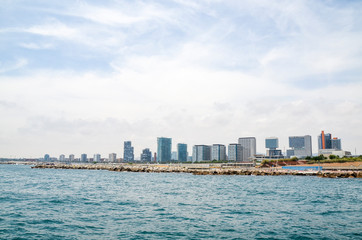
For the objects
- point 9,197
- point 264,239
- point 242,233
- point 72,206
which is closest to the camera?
point 264,239

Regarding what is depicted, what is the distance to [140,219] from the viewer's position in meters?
27.7

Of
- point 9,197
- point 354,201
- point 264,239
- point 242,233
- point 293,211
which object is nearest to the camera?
point 264,239

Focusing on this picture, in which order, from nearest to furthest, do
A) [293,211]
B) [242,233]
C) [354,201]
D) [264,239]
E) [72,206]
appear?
1. [264,239]
2. [242,233]
3. [293,211]
4. [72,206]
5. [354,201]

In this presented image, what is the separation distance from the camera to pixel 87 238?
21344 mm

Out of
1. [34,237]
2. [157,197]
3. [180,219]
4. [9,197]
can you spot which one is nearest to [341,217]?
[180,219]

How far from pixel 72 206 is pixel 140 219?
11.6m

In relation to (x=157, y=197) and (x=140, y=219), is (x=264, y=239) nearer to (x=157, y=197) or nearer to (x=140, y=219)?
(x=140, y=219)

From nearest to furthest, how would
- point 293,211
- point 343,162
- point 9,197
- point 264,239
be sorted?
point 264,239 < point 293,211 < point 9,197 < point 343,162

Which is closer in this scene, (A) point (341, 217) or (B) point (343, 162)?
(A) point (341, 217)

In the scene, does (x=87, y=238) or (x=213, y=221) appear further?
(x=213, y=221)

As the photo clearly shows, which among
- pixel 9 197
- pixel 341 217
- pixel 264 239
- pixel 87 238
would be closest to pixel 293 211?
pixel 341 217

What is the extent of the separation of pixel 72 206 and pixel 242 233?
2134cm

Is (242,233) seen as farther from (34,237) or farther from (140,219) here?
(34,237)

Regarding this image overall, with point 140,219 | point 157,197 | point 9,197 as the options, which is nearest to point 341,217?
point 140,219
